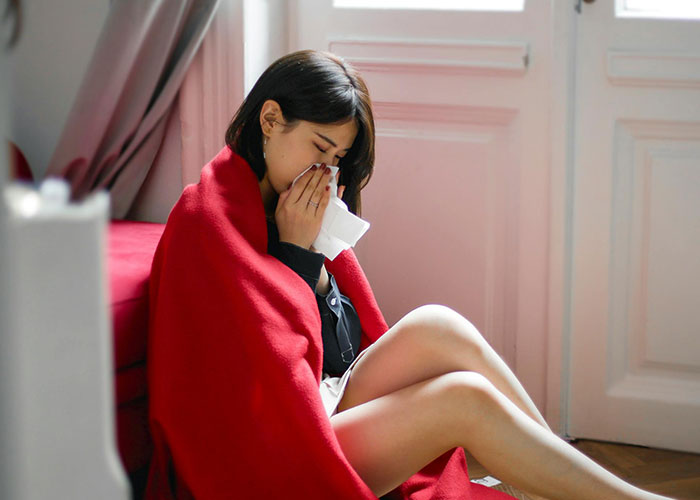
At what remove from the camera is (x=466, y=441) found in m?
1.29

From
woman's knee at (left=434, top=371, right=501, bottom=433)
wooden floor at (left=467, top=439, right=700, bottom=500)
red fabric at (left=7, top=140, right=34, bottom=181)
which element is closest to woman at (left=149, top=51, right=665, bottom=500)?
woman's knee at (left=434, top=371, right=501, bottom=433)

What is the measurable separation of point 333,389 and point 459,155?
32.7 inches

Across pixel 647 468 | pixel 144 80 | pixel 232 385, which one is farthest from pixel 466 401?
pixel 144 80

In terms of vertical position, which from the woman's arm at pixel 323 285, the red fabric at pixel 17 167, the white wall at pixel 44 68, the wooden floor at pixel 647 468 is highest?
the white wall at pixel 44 68

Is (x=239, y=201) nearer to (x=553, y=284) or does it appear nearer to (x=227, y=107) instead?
(x=227, y=107)

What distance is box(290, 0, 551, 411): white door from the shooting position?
6.49 feet

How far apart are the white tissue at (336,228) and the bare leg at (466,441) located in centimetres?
30

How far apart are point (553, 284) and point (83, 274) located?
179 centimetres

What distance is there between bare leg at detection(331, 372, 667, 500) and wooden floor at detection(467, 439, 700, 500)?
524 millimetres

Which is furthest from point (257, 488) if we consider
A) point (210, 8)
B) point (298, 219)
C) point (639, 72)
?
point (639, 72)

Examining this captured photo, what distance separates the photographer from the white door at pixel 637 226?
188cm

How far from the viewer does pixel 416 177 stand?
6.85 ft

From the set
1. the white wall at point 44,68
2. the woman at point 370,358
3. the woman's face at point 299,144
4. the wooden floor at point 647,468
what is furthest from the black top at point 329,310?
the white wall at point 44,68

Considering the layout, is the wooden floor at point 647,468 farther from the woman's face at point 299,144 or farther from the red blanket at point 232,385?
the woman's face at point 299,144
